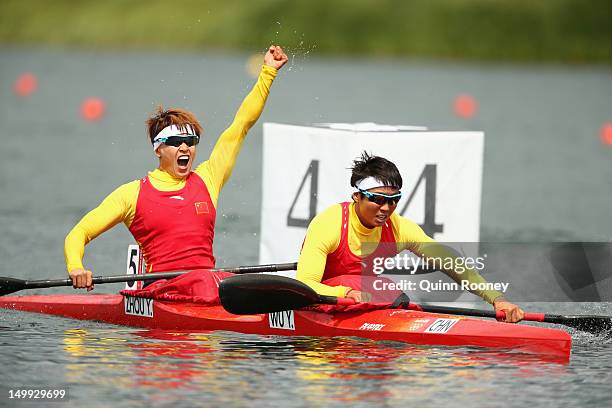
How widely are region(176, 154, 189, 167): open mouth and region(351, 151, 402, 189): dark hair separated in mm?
1625

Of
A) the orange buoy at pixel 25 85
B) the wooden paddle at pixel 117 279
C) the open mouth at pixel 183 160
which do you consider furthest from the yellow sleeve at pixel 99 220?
the orange buoy at pixel 25 85

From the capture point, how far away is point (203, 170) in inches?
493

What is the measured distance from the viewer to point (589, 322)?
11.3 meters

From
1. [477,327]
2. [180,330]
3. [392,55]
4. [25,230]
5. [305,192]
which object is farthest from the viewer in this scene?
[392,55]

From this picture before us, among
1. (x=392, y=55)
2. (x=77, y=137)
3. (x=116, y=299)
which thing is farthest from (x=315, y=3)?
(x=116, y=299)

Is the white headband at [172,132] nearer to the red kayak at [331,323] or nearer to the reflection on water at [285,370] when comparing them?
the red kayak at [331,323]

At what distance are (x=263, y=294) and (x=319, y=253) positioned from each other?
530 millimetres

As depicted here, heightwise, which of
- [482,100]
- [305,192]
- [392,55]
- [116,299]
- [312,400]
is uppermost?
[392,55]

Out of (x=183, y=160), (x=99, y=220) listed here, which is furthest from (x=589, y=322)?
(x=99, y=220)

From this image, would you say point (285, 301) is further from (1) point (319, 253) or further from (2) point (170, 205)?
(2) point (170, 205)

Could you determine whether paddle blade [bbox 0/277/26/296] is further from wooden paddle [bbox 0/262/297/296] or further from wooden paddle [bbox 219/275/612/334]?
wooden paddle [bbox 219/275/612/334]

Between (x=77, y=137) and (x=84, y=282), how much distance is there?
21678 mm

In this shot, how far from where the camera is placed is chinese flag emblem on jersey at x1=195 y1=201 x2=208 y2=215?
40.2ft

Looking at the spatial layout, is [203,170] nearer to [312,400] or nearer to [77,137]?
→ [312,400]
